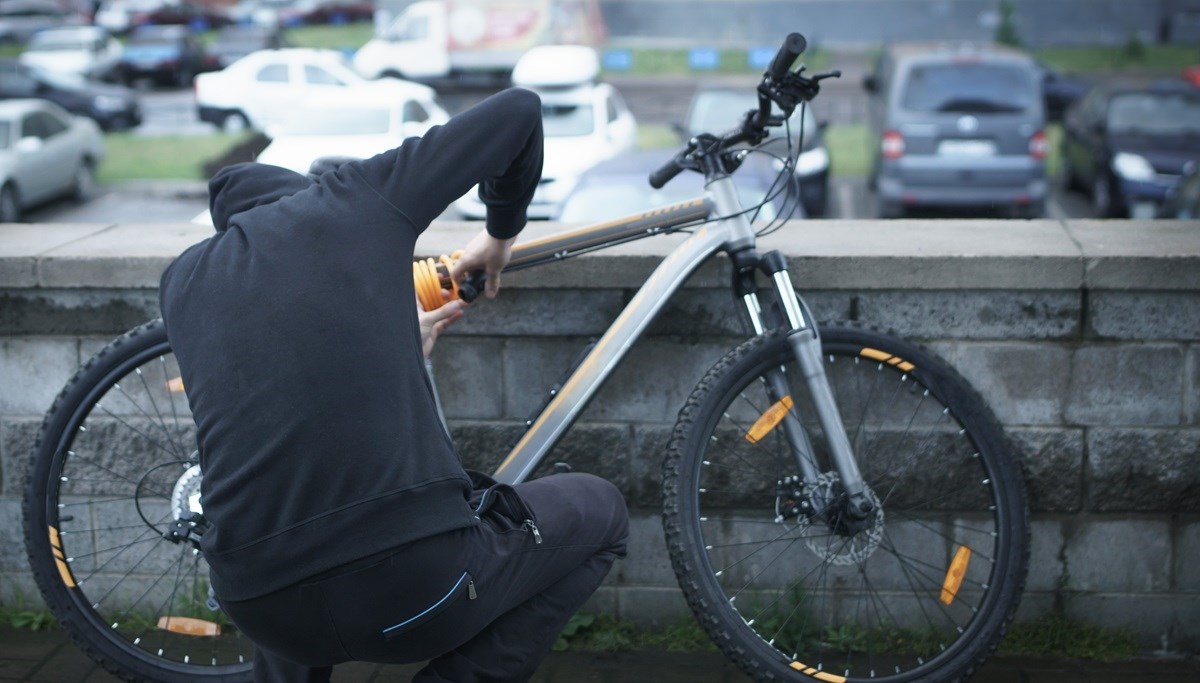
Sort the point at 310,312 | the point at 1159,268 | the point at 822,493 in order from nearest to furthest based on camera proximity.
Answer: the point at 310,312
the point at 822,493
the point at 1159,268

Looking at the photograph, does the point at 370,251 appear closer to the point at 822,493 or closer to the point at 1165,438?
the point at 822,493

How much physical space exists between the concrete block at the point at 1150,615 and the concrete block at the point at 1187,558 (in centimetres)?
4

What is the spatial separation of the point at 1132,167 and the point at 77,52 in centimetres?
3443

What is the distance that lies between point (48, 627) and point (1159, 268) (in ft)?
12.1

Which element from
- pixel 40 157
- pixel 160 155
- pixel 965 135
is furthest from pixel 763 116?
pixel 160 155

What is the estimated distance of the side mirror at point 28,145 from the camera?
63.3 ft

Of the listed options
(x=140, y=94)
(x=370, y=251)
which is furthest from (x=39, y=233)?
(x=140, y=94)

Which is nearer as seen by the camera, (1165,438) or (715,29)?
(1165,438)

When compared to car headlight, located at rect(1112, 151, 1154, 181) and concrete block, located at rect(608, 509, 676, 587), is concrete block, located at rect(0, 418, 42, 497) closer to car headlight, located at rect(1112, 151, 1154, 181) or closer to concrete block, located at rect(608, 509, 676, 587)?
concrete block, located at rect(608, 509, 676, 587)

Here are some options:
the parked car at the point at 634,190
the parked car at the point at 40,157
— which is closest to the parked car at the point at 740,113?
the parked car at the point at 634,190

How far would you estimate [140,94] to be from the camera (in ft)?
133

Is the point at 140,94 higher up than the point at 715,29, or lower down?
lower down

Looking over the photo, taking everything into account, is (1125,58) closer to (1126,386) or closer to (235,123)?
(235,123)

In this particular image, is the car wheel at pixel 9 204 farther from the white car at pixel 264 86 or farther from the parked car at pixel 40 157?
the white car at pixel 264 86
